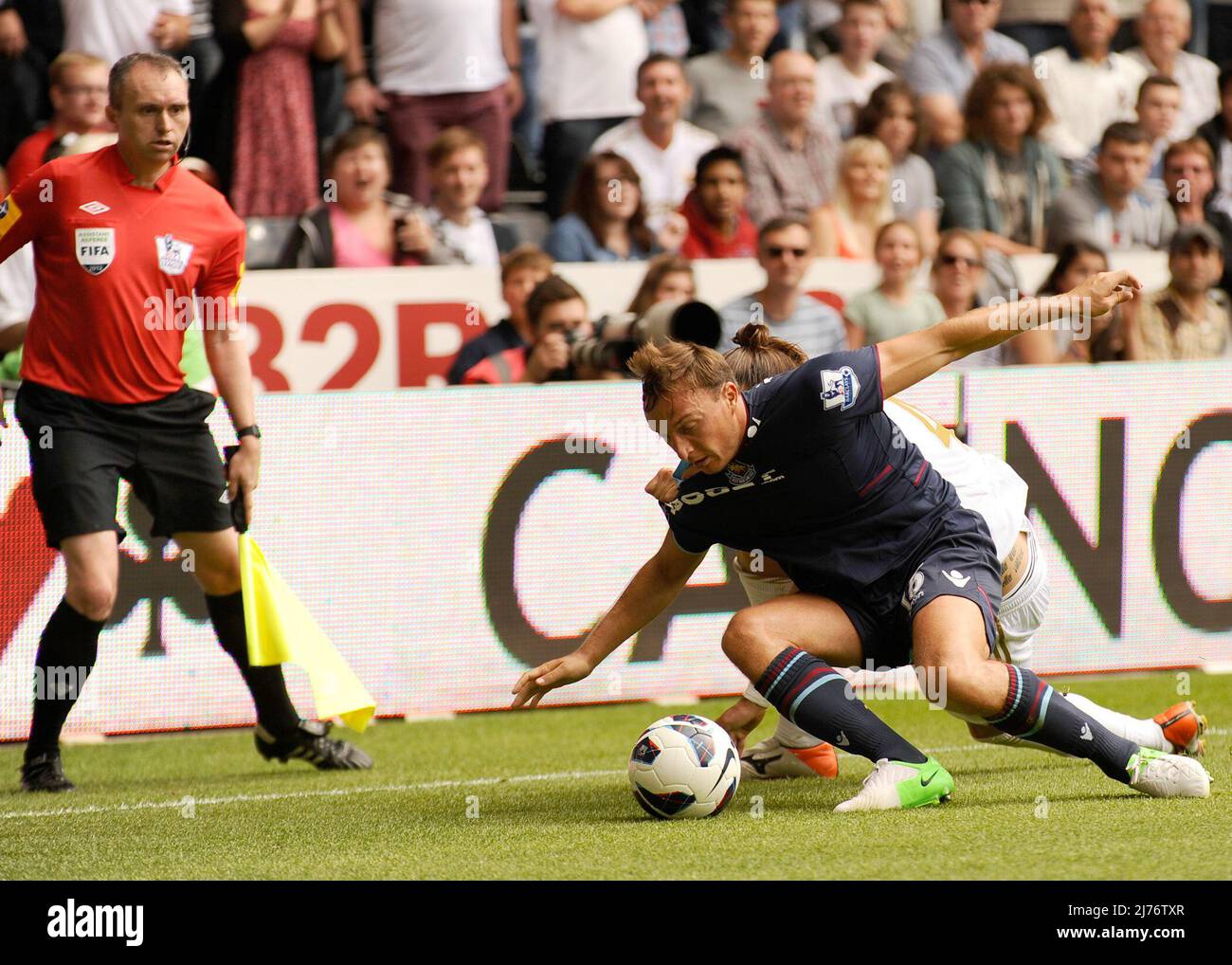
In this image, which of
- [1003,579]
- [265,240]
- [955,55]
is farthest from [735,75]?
[1003,579]

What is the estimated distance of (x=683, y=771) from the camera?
481cm

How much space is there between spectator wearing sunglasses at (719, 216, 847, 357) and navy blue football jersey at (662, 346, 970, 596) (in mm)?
Answer: 3465

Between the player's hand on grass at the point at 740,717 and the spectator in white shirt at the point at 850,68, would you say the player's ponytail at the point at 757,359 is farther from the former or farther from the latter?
the spectator in white shirt at the point at 850,68

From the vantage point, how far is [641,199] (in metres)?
9.40

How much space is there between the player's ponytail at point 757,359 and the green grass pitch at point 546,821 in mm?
1204

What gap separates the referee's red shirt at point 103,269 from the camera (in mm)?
5504

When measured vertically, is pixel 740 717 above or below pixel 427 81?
below

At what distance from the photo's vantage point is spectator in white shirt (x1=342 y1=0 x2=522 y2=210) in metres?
9.62

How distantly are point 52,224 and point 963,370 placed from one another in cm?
379

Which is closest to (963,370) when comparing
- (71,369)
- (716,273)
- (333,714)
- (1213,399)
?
(1213,399)

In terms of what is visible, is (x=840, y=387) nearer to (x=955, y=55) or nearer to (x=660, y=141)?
(x=660, y=141)

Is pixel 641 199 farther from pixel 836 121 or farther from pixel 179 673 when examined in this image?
pixel 179 673

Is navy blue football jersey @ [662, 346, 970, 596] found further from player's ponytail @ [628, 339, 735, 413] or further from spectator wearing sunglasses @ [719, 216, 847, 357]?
spectator wearing sunglasses @ [719, 216, 847, 357]

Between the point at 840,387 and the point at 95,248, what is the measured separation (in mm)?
2359
